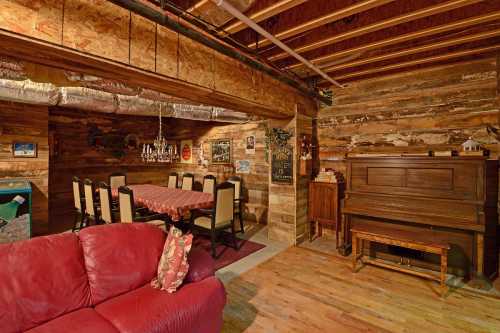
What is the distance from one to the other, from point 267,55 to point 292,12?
85cm

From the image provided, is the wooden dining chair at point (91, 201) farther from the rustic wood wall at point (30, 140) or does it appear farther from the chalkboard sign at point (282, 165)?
the chalkboard sign at point (282, 165)

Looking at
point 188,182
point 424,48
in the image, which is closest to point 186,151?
point 188,182

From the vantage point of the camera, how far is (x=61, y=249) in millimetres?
1601

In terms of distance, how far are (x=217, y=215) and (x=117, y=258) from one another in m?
1.76

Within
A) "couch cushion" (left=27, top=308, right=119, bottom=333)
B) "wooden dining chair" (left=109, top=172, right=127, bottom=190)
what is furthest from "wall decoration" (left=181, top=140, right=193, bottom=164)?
"couch cushion" (left=27, top=308, right=119, bottom=333)

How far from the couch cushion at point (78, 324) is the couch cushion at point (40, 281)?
7 cm

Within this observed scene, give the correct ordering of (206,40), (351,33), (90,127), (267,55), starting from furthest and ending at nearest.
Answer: (90,127) → (267,55) → (351,33) → (206,40)

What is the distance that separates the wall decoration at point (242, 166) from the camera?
564 centimetres

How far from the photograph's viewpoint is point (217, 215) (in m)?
3.43

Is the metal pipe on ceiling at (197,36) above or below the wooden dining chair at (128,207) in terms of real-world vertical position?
above

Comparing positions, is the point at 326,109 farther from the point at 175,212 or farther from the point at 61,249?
the point at 61,249

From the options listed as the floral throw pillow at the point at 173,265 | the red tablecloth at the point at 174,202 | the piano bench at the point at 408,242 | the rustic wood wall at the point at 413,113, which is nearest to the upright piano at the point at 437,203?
the piano bench at the point at 408,242

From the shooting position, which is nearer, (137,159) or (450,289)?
(450,289)

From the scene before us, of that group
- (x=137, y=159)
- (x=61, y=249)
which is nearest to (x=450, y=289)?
(x=61, y=249)
